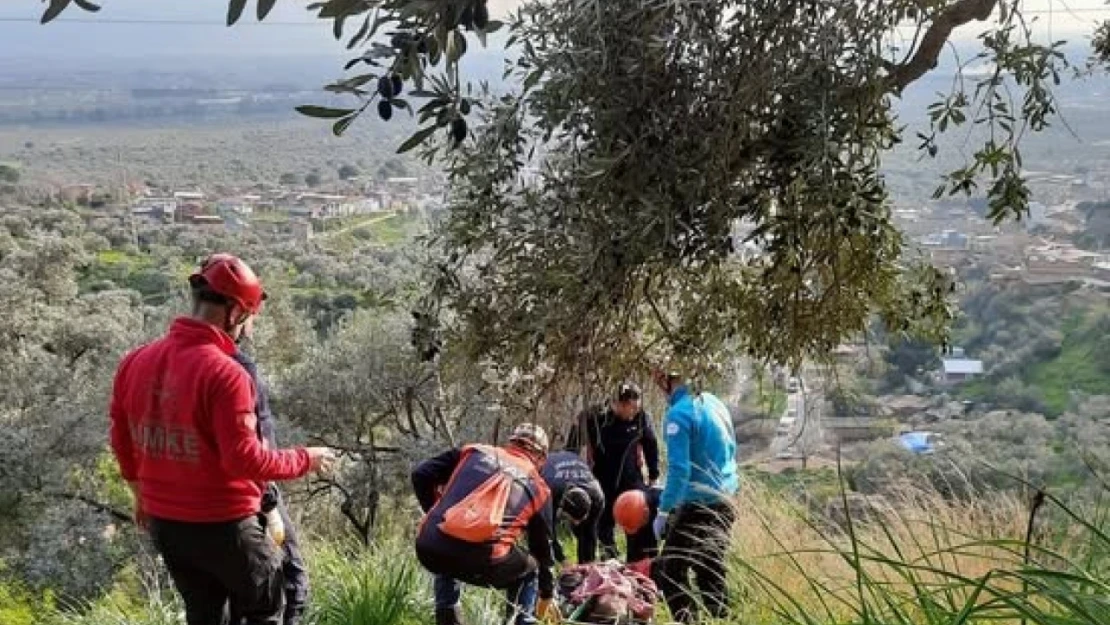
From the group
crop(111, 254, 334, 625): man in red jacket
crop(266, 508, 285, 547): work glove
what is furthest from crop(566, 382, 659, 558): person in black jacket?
crop(111, 254, 334, 625): man in red jacket

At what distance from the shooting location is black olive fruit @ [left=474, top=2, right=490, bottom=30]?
1.30 m

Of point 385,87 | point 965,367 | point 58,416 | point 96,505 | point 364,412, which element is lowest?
point 96,505

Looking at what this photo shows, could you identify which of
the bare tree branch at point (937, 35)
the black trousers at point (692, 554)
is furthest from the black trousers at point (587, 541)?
the bare tree branch at point (937, 35)

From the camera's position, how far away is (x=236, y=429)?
3525 millimetres

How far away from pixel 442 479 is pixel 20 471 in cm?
1062

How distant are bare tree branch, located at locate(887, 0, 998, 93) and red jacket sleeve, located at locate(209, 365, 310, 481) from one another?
214cm

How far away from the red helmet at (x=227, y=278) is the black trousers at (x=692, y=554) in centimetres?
168

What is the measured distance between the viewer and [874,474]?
4883 mm

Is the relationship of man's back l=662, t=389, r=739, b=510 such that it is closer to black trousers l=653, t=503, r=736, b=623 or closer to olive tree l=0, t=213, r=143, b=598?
black trousers l=653, t=503, r=736, b=623

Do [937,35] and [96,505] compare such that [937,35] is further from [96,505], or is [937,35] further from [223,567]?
[96,505]

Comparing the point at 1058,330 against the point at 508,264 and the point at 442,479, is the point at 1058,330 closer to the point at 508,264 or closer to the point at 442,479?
the point at 442,479

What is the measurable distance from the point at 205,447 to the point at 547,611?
5.56 ft

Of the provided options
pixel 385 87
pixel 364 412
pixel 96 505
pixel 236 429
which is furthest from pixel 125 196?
pixel 385 87

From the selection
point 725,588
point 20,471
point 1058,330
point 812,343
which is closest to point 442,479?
point 725,588
